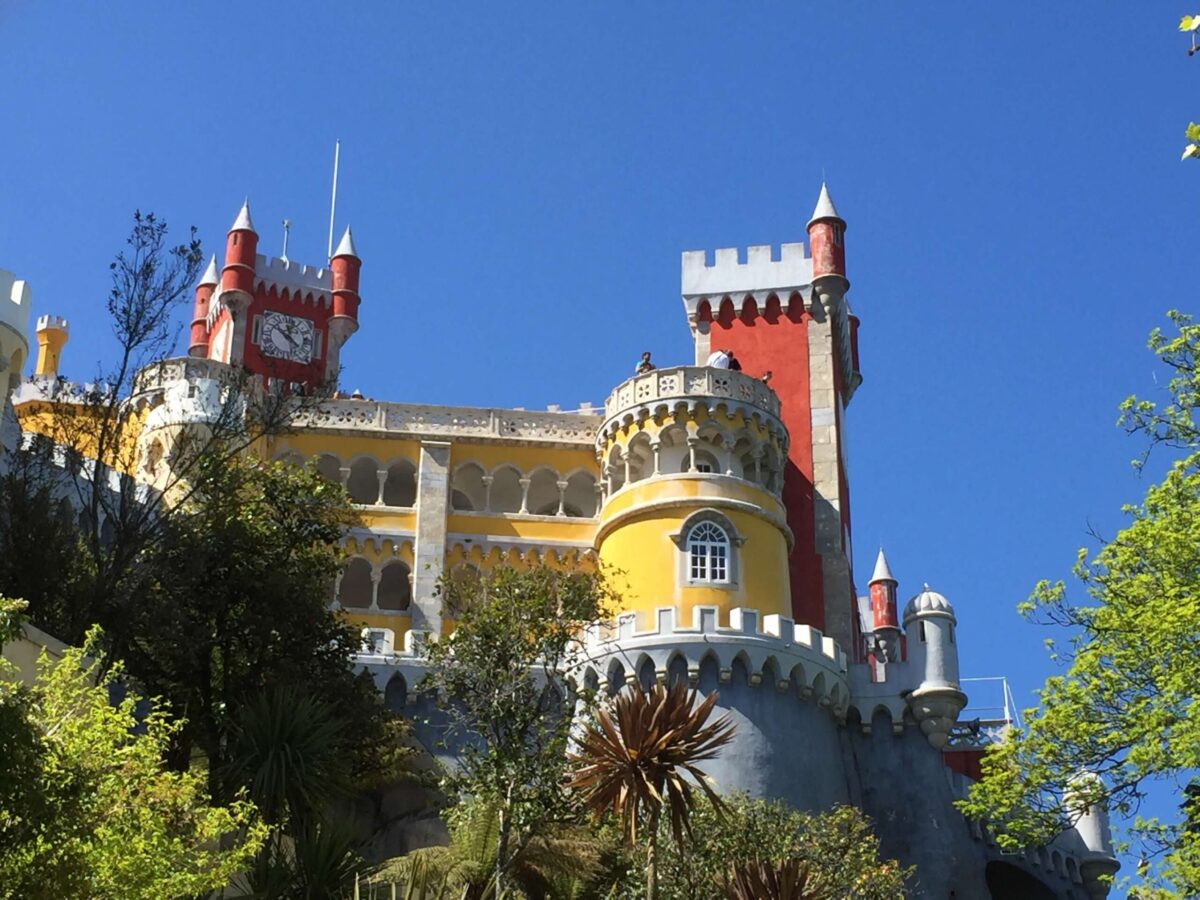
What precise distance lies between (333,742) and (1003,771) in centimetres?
1168

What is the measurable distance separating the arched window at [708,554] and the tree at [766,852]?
9.17 m

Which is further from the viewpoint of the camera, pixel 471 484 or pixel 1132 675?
pixel 471 484

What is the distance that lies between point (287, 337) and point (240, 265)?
304 cm

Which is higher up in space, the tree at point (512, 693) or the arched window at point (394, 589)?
the arched window at point (394, 589)

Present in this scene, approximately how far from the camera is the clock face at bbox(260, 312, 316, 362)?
61688 millimetres

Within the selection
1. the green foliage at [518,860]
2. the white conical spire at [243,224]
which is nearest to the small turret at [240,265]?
the white conical spire at [243,224]

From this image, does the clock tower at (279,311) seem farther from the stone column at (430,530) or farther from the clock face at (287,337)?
the stone column at (430,530)

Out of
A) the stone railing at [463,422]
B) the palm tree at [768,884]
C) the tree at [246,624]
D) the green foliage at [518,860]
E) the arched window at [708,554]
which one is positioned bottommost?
the palm tree at [768,884]

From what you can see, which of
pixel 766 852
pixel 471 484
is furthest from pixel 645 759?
pixel 471 484

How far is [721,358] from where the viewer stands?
4888 cm

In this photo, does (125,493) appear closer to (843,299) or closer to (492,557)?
(492,557)

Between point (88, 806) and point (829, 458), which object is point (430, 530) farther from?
point (88, 806)

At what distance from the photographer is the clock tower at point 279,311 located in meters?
61.2

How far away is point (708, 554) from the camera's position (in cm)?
4250
